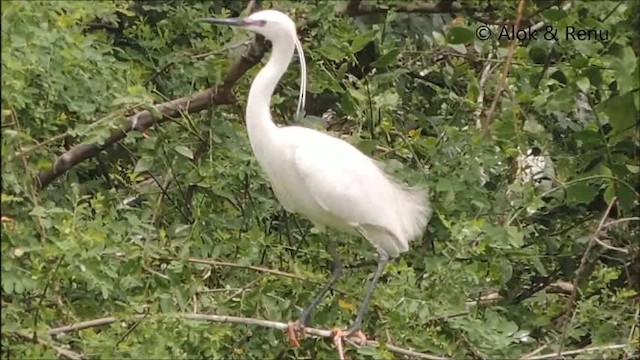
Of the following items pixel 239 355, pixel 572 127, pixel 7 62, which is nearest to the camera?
pixel 7 62

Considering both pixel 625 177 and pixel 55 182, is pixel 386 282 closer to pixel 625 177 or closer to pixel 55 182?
pixel 625 177

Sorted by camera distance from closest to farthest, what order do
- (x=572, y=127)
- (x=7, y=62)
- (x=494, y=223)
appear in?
(x=7, y=62) → (x=494, y=223) → (x=572, y=127)

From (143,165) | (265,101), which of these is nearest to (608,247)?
(265,101)

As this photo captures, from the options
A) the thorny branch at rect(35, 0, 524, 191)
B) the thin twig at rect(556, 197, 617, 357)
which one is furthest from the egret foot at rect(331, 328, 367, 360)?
the thorny branch at rect(35, 0, 524, 191)

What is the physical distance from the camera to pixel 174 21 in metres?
3.12

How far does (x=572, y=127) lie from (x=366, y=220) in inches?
22.9

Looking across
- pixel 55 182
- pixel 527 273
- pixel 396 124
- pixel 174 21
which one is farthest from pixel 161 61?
pixel 527 273

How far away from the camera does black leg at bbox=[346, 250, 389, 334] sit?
8.70 ft

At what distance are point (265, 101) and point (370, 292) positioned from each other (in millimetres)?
469

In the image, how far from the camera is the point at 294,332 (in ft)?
8.49

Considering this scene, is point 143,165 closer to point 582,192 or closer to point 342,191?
point 342,191

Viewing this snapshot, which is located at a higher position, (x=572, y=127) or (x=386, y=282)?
(x=572, y=127)

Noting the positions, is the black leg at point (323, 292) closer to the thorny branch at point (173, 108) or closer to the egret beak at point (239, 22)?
the thorny branch at point (173, 108)

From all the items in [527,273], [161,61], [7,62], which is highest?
[7,62]
